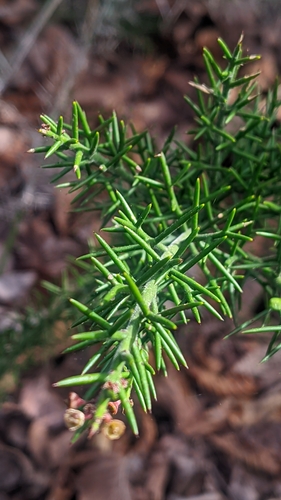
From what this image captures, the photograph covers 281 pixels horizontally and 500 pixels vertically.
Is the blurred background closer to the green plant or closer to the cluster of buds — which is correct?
the green plant

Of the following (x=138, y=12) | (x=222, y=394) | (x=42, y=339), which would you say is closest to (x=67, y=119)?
(x=138, y=12)

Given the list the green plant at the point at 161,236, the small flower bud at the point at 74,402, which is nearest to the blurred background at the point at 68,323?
the green plant at the point at 161,236

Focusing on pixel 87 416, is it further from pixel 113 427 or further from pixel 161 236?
pixel 161 236

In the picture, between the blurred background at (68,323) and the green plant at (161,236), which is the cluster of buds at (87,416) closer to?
the green plant at (161,236)

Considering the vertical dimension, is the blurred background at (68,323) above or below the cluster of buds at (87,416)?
below

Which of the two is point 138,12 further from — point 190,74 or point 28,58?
point 28,58

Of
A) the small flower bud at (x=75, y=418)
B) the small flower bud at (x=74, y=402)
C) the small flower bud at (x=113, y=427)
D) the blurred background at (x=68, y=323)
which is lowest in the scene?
the blurred background at (x=68, y=323)

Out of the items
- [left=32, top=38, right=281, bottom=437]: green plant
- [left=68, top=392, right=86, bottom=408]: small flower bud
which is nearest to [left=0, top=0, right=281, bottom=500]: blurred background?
[left=32, top=38, right=281, bottom=437]: green plant
